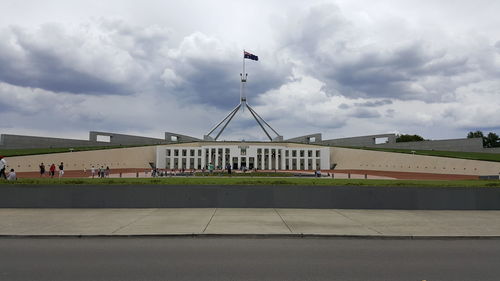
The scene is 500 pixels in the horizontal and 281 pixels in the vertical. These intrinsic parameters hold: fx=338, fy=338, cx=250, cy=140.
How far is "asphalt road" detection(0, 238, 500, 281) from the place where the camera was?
5.65 metres

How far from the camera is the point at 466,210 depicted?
14.6 m

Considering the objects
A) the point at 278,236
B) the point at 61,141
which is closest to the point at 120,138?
the point at 61,141

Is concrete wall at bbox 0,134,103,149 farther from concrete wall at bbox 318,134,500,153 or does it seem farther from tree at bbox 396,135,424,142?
tree at bbox 396,135,424,142

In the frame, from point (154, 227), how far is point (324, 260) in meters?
5.44

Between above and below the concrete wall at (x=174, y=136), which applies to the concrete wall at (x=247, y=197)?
below

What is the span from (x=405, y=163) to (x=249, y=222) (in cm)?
5132

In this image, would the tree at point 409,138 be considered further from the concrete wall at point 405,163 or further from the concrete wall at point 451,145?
the concrete wall at point 405,163

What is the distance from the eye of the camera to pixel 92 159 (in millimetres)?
57594

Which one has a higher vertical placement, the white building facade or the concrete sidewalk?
the white building facade

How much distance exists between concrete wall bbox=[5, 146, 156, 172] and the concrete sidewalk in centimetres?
4162

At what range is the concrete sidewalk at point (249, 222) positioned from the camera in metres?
9.35

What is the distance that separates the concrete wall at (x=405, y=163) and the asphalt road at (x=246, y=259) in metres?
44.6

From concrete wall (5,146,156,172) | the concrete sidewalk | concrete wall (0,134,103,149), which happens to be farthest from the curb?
concrete wall (0,134,103,149)

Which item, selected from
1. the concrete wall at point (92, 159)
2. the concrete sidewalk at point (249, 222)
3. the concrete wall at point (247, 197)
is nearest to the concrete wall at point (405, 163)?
the concrete wall at point (247, 197)
